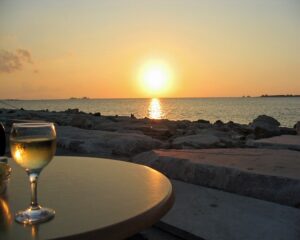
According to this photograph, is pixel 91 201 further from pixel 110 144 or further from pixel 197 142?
pixel 197 142

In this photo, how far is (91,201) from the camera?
134 centimetres

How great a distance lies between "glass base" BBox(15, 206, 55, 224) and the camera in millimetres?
1091

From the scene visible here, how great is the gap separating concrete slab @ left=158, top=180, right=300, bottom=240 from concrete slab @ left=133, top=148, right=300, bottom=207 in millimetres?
140

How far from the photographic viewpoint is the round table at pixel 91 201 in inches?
41.6

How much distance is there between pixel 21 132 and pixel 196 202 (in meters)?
2.63

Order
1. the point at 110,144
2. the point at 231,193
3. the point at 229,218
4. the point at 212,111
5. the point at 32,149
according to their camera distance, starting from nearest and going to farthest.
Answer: the point at 32,149 < the point at 229,218 < the point at 231,193 < the point at 110,144 < the point at 212,111

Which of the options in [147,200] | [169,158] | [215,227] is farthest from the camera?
[169,158]

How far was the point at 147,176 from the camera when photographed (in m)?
1.73

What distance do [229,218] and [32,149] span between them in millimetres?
2302

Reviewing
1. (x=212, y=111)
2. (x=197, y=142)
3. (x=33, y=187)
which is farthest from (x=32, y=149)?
(x=212, y=111)

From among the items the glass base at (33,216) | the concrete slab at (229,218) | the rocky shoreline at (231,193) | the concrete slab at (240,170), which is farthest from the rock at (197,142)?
the glass base at (33,216)

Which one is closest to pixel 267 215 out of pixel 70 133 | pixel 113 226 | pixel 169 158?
pixel 169 158

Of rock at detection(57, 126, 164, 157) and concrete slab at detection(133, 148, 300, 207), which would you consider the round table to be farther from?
rock at detection(57, 126, 164, 157)

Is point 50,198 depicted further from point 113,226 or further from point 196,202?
point 196,202
